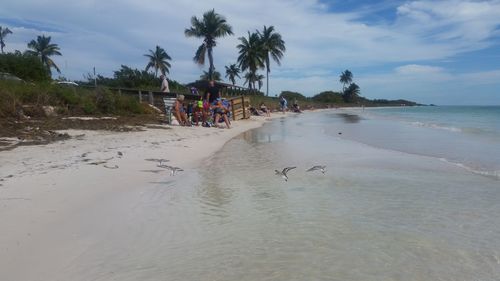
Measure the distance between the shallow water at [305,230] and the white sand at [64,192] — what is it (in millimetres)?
234

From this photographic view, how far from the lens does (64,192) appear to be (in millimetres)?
5285

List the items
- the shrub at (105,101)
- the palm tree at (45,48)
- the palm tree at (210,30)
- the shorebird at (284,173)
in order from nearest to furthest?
the shorebird at (284,173)
the shrub at (105,101)
the palm tree at (210,30)
the palm tree at (45,48)

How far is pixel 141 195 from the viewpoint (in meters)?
5.66

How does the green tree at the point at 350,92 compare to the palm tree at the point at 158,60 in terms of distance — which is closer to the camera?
the palm tree at the point at 158,60

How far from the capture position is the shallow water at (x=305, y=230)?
329cm

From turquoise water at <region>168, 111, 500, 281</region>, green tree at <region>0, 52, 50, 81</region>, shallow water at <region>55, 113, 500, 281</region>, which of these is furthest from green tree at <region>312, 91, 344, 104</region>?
shallow water at <region>55, 113, 500, 281</region>

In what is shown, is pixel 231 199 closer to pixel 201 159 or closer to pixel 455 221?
pixel 455 221

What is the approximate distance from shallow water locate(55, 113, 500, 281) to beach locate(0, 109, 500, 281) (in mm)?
12

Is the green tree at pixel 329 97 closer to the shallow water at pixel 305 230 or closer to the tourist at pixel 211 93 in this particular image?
the tourist at pixel 211 93

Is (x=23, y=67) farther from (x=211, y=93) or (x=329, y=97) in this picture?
(x=329, y=97)

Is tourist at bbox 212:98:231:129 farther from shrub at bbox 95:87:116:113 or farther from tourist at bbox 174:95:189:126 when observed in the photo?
shrub at bbox 95:87:116:113

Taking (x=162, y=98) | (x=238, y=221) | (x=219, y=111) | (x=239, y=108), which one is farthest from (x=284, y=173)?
(x=239, y=108)

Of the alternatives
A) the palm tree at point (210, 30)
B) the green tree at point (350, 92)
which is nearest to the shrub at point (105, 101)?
the palm tree at point (210, 30)

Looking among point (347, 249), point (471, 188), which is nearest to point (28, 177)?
point (347, 249)
